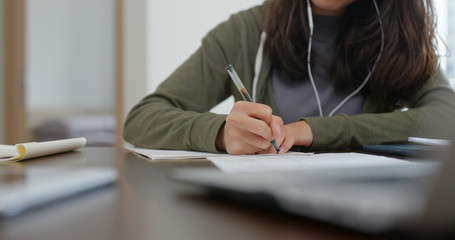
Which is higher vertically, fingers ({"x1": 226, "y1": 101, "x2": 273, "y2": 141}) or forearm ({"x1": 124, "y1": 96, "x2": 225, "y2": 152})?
fingers ({"x1": 226, "y1": 101, "x2": 273, "y2": 141})

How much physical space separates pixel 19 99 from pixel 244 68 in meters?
2.35

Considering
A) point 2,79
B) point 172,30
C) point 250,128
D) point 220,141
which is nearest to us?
point 250,128

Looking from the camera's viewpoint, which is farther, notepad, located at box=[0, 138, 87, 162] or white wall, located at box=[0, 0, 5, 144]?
white wall, located at box=[0, 0, 5, 144]

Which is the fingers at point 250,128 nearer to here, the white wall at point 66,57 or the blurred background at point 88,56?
the blurred background at point 88,56

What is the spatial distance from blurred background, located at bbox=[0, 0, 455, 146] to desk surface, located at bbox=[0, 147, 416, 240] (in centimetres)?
177

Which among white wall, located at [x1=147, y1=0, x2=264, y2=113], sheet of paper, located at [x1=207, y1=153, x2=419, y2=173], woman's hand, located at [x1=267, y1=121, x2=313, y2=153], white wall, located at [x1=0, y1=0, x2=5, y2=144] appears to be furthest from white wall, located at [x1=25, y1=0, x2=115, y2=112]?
sheet of paper, located at [x1=207, y1=153, x2=419, y2=173]

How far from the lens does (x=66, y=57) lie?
2.71 m

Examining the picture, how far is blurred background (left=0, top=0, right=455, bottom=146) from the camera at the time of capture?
211 cm

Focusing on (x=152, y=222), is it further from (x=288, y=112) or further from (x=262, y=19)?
(x=262, y=19)

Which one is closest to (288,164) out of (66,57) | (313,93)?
(313,93)

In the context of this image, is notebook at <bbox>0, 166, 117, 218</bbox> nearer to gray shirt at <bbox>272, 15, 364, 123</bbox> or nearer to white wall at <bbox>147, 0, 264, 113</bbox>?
gray shirt at <bbox>272, 15, 364, 123</bbox>

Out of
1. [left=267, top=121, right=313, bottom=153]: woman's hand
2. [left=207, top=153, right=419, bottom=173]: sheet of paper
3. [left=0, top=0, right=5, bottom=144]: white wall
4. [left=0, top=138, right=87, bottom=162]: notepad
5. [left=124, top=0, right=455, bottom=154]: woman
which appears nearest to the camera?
[left=207, top=153, right=419, bottom=173]: sheet of paper

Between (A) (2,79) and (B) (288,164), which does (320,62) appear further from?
(A) (2,79)

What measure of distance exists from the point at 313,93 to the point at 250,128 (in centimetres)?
52
